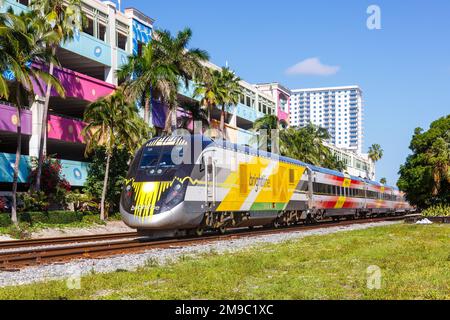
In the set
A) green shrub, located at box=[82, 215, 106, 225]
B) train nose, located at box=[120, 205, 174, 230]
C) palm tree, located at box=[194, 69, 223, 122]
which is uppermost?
palm tree, located at box=[194, 69, 223, 122]

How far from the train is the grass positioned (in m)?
5.03

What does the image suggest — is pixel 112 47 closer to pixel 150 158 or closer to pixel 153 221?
pixel 150 158

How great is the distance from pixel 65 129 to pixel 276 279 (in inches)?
1428

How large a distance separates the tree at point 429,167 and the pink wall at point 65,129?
28.8 metres

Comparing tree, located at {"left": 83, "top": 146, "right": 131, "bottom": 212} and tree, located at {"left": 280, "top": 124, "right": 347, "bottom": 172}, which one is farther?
tree, located at {"left": 280, "top": 124, "right": 347, "bottom": 172}

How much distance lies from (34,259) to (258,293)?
8.74 metres

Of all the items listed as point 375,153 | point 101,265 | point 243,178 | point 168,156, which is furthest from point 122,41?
point 375,153

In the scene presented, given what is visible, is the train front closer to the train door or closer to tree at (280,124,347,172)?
the train door

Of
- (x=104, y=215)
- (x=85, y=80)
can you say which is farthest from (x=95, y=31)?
(x=104, y=215)

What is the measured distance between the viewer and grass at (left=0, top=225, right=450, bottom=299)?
370 inches

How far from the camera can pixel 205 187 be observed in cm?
2258

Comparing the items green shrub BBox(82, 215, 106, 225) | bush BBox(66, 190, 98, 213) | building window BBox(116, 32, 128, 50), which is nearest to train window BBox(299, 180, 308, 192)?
green shrub BBox(82, 215, 106, 225)
